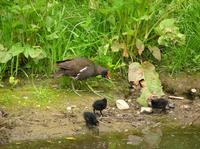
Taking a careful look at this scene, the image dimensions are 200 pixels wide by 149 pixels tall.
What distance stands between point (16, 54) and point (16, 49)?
90 mm

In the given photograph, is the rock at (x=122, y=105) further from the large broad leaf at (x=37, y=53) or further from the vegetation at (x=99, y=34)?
the large broad leaf at (x=37, y=53)

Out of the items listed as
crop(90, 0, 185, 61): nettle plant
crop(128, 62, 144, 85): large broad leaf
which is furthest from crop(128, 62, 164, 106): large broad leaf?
crop(90, 0, 185, 61): nettle plant

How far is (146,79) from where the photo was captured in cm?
891

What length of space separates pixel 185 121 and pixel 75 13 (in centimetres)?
245

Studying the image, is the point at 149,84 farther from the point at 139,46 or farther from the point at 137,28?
the point at 137,28

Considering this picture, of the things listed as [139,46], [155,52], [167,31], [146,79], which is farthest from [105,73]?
[167,31]

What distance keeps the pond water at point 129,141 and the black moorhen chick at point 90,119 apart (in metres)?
0.19

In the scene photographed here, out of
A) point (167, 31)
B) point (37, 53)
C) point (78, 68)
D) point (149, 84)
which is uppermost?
point (167, 31)

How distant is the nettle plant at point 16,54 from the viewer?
28.2ft

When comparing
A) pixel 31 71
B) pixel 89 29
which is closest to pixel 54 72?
pixel 31 71

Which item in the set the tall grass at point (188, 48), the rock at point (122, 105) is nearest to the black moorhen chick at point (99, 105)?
the rock at point (122, 105)

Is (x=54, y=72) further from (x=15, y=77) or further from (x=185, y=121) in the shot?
(x=185, y=121)

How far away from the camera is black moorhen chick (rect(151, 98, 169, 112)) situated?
8516 millimetres

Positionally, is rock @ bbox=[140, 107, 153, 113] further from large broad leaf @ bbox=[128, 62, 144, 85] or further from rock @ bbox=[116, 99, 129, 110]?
large broad leaf @ bbox=[128, 62, 144, 85]
